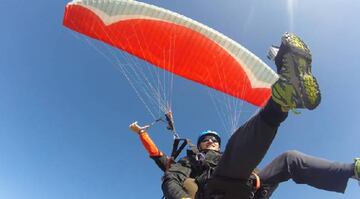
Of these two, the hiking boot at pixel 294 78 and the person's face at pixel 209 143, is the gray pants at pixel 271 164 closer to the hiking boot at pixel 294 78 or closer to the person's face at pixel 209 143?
the hiking boot at pixel 294 78

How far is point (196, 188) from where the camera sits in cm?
503

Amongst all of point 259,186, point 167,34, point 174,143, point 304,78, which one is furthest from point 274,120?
point 167,34

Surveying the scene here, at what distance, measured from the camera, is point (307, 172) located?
14.4ft

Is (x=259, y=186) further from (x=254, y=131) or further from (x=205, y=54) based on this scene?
(x=205, y=54)

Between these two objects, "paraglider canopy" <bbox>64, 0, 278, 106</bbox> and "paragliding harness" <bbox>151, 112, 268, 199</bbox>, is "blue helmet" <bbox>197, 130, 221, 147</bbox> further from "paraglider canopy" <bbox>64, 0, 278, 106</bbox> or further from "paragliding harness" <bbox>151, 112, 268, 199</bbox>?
"paraglider canopy" <bbox>64, 0, 278, 106</bbox>

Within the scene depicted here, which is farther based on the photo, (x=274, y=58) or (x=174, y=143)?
(x=174, y=143)

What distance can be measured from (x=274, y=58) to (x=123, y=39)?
20.2 ft

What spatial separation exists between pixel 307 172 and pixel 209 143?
6.13ft

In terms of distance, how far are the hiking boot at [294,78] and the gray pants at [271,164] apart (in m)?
0.13

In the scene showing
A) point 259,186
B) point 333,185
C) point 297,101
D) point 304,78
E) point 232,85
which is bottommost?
point 333,185

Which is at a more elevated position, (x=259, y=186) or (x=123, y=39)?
(x=123, y=39)

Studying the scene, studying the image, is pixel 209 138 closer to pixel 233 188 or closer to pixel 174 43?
pixel 233 188

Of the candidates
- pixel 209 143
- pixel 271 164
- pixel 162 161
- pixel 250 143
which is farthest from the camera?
pixel 162 161

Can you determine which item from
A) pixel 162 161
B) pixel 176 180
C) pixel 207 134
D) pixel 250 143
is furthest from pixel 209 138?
pixel 250 143
